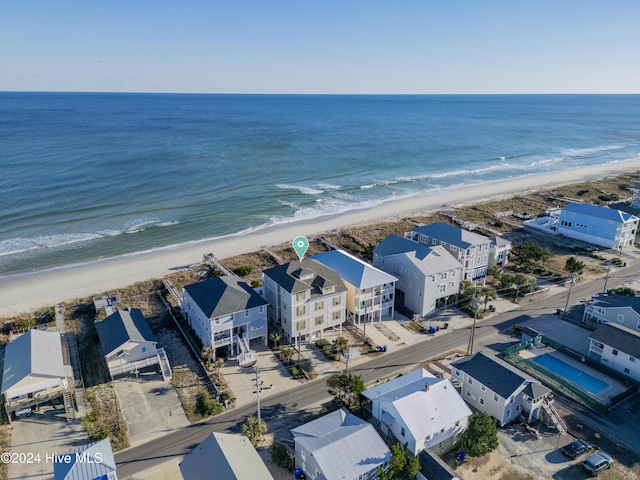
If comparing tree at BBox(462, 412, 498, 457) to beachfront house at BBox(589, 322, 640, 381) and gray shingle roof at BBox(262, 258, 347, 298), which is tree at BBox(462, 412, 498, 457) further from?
gray shingle roof at BBox(262, 258, 347, 298)

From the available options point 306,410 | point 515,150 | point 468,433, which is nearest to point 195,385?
point 306,410

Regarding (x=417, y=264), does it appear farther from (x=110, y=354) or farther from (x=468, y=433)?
(x=110, y=354)

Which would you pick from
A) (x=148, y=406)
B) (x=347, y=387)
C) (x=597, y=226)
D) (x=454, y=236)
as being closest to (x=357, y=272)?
(x=347, y=387)

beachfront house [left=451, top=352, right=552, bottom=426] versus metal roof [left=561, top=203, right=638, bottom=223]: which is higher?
metal roof [left=561, top=203, right=638, bottom=223]

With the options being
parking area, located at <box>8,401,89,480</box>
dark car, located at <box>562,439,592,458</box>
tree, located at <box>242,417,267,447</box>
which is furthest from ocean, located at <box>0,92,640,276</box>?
dark car, located at <box>562,439,592,458</box>

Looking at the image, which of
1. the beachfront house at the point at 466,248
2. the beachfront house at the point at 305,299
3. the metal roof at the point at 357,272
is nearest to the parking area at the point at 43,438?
the beachfront house at the point at 305,299

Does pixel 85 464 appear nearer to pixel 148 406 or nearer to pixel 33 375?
pixel 148 406
